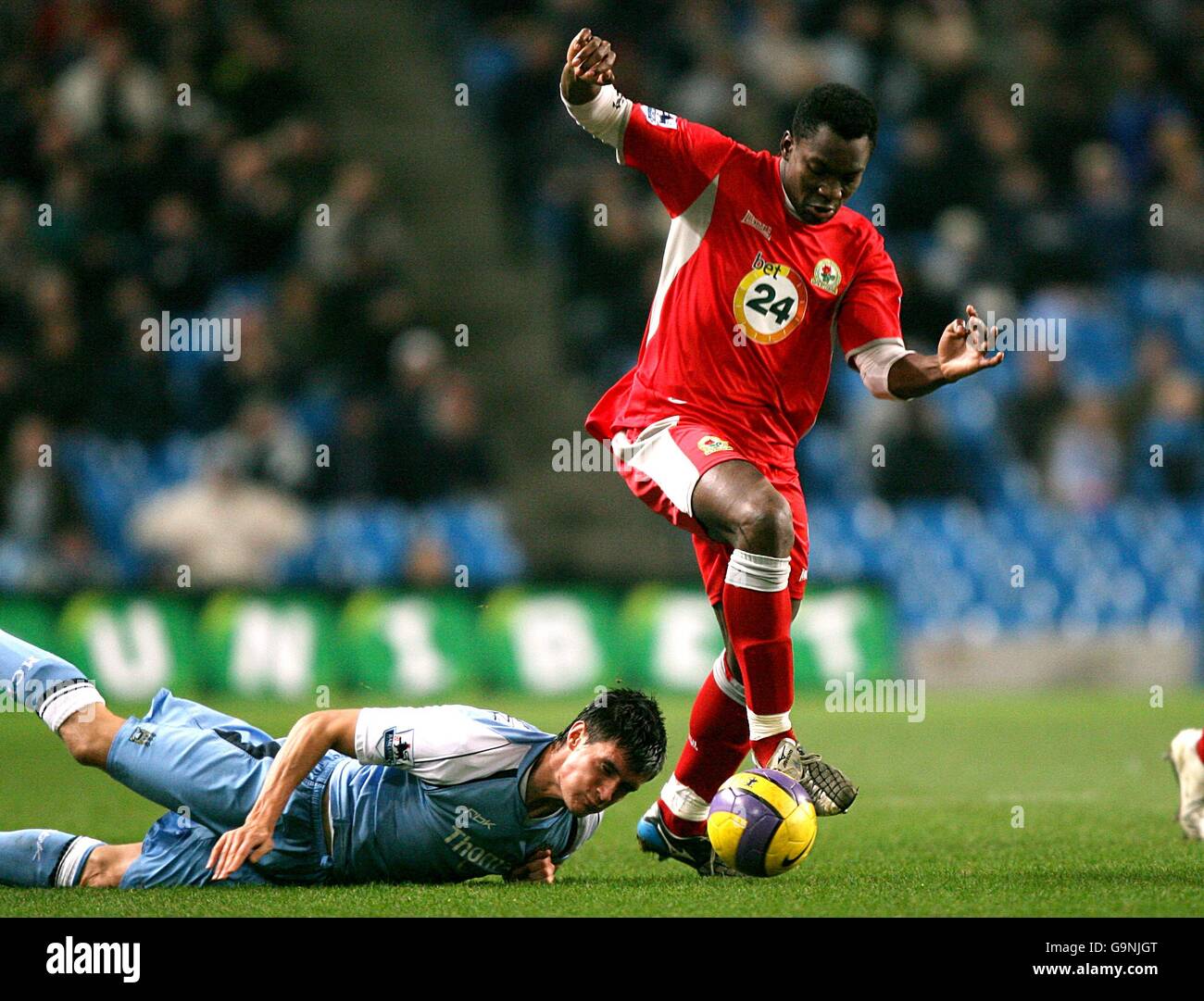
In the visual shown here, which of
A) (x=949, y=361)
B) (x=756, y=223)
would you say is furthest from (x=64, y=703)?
(x=949, y=361)

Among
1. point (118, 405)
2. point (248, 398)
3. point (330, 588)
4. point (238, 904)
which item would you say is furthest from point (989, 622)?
point (238, 904)

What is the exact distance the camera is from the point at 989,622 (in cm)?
1299

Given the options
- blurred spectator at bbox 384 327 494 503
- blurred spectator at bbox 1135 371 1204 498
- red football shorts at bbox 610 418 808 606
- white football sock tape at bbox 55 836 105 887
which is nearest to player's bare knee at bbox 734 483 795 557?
red football shorts at bbox 610 418 808 606

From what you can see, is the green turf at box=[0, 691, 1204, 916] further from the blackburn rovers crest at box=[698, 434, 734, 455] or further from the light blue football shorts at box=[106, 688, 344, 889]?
the blackburn rovers crest at box=[698, 434, 734, 455]

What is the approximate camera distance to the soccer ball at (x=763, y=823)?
4863 millimetres

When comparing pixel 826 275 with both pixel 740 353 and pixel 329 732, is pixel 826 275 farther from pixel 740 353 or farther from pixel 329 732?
pixel 329 732

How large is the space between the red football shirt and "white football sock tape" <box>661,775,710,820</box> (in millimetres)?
1120

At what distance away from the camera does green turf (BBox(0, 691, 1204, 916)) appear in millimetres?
4629

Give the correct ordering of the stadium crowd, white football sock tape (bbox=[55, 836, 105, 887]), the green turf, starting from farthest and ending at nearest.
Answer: the stadium crowd, white football sock tape (bbox=[55, 836, 105, 887]), the green turf

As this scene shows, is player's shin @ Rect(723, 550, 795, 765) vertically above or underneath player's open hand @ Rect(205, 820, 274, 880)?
above

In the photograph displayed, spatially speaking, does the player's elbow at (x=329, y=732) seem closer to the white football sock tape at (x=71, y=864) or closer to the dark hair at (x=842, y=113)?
the white football sock tape at (x=71, y=864)

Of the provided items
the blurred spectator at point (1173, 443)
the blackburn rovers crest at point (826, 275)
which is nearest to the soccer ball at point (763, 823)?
the blackburn rovers crest at point (826, 275)

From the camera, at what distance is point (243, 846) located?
476 cm

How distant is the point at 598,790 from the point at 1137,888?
5.02 ft
